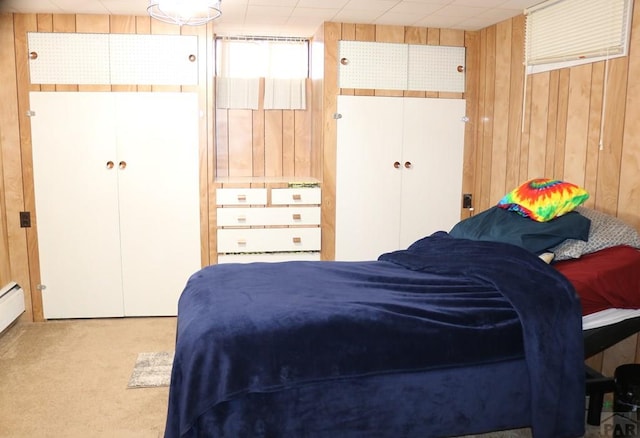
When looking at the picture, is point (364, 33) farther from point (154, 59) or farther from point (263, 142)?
point (154, 59)

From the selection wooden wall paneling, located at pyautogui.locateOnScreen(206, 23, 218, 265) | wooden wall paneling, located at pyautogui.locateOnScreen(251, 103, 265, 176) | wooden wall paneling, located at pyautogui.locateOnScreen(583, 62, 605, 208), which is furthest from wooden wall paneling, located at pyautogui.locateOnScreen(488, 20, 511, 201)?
wooden wall paneling, located at pyautogui.locateOnScreen(206, 23, 218, 265)

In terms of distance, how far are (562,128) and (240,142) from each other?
233cm

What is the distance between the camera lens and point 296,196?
13.1 feet

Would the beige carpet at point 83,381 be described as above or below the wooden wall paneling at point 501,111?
below

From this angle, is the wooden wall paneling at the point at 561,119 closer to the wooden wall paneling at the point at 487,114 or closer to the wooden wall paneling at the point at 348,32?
the wooden wall paneling at the point at 487,114

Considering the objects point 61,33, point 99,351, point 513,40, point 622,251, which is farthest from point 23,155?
point 622,251

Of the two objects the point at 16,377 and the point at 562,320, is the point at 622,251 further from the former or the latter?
the point at 16,377

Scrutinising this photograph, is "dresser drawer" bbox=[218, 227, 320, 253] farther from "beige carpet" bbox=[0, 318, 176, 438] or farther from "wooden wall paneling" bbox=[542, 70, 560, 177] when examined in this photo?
"wooden wall paneling" bbox=[542, 70, 560, 177]

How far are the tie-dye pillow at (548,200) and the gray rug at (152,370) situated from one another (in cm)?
200

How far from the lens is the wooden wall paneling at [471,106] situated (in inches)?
160

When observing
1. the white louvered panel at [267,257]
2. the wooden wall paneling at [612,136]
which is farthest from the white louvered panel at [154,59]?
the wooden wall paneling at [612,136]

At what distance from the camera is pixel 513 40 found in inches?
144

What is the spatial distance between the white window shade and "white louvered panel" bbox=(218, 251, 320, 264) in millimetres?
1908

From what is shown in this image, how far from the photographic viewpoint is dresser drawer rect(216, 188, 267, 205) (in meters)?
3.93
